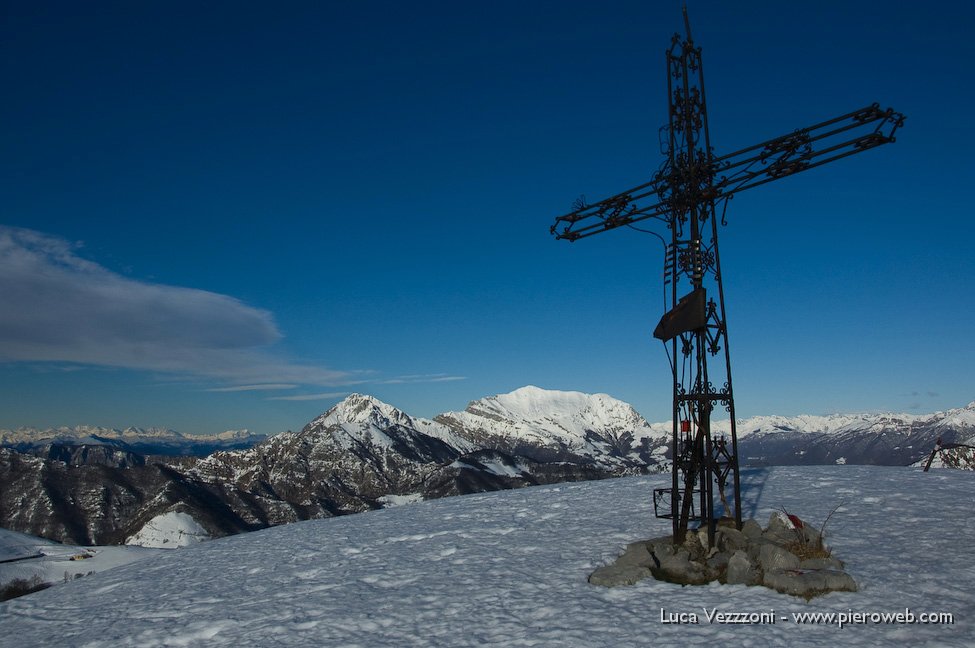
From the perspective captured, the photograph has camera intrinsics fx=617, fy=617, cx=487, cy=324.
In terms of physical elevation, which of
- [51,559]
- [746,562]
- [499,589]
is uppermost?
[746,562]

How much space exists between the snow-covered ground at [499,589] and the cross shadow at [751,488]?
0.31m

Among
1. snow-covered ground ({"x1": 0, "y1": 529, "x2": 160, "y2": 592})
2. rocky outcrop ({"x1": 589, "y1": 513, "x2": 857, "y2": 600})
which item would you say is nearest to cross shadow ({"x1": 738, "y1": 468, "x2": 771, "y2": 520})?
rocky outcrop ({"x1": 589, "y1": 513, "x2": 857, "y2": 600})

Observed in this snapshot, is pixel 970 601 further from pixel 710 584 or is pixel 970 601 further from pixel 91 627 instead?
pixel 91 627

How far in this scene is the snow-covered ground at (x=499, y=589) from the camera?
11.5 m

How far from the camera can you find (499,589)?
14.4 meters

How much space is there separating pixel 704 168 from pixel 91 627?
758 inches

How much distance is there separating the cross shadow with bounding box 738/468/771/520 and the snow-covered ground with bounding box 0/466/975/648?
0.31m

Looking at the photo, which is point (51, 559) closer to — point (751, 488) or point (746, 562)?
point (751, 488)

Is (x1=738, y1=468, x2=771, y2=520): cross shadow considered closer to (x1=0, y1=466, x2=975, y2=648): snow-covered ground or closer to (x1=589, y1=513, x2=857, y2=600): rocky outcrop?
(x1=0, y1=466, x2=975, y2=648): snow-covered ground

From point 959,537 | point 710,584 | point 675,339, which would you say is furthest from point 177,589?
point 959,537

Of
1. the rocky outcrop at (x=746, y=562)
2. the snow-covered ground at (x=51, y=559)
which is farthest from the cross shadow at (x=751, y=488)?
the snow-covered ground at (x=51, y=559)

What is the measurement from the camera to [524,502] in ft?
89.9

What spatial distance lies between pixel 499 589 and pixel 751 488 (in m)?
16.7

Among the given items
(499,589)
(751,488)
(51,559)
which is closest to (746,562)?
(499,589)
